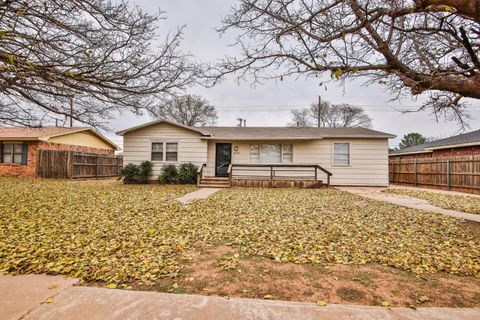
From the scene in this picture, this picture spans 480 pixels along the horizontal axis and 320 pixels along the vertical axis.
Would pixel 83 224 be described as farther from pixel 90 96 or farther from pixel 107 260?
pixel 90 96

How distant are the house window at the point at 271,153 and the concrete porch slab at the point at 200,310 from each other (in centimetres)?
1249

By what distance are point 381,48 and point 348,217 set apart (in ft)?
12.0

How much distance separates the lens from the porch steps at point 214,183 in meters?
12.9

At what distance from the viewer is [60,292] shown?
244 centimetres

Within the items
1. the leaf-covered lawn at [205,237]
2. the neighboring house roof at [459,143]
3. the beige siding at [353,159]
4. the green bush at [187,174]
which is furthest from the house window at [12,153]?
the neighboring house roof at [459,143]

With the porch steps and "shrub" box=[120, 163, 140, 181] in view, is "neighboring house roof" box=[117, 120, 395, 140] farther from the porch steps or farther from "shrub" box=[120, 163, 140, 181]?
the porch steps

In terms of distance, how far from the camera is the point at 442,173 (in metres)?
13.4

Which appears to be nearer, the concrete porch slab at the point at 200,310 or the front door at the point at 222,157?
the concrete porch slab at the point at 200,310

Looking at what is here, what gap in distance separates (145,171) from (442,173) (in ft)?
51.4

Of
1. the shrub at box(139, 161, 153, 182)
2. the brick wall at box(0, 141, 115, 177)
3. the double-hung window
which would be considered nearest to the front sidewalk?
the shrub at box(139, 161, 153, 182)

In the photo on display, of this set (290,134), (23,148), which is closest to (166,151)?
(290,134)

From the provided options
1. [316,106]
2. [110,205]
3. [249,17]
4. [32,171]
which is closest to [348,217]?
[249,17]

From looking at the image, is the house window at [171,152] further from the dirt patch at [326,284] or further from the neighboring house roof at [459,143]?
the neighboring house roof at [459,143]

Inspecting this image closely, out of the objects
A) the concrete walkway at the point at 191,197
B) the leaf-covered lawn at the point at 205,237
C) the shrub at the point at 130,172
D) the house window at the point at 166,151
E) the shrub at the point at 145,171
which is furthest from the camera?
the house window at the point at 166,151
